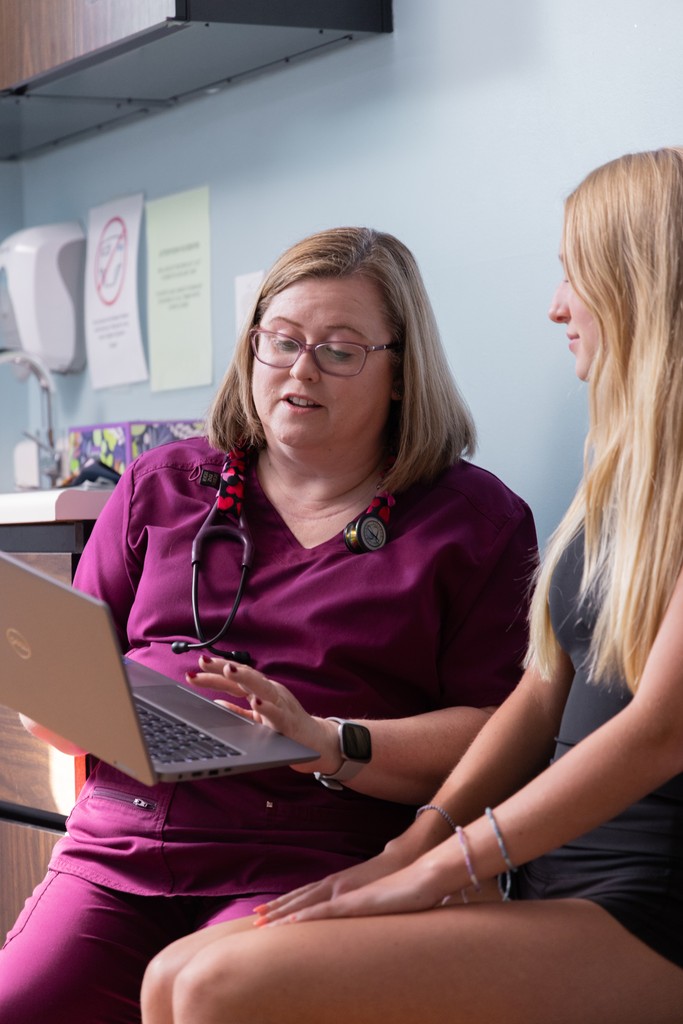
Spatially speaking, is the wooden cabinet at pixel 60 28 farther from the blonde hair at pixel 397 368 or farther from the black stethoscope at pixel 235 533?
the black stethoscope at pixel 235 533

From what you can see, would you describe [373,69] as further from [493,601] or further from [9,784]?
[9,784]

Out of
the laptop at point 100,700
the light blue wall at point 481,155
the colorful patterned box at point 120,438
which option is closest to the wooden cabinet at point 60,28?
the light blue wall at point 481,155

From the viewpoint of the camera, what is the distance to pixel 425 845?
4.30ft

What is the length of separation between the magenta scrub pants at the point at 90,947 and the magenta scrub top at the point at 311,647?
3 centimetres

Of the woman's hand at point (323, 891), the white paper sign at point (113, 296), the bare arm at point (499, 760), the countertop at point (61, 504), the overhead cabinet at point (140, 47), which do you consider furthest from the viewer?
the white paper sign at point (113, 296)

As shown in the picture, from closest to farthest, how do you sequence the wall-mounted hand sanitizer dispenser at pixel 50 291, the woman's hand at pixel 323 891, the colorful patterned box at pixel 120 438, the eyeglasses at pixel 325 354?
the woman's hand at pixel 323 891 < the eyeglasses at pixel 325 354 < the colorful patterned box at pixel 120 438 < the wall-mounted hand sanitizer dispenser at pixel 50 291

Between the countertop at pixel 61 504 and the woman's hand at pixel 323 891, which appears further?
the countertop at pixel 61 504

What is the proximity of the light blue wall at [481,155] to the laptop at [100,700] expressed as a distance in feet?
2.26

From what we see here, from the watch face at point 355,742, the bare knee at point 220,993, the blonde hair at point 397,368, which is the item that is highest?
the blonde hair at point 397,368

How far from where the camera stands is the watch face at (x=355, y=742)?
1.39 metres

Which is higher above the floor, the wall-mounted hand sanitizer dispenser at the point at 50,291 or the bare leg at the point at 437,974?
the wall-mounted hand sanitizer dispenser at the point at 50,291

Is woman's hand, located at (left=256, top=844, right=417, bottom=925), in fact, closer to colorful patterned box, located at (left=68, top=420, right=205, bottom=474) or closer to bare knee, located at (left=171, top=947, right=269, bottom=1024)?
bare knee, located at (left=171, top=947, right=269, bottom=1024)

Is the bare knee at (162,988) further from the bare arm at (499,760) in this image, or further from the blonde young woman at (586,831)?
the bare arm at (499,760)

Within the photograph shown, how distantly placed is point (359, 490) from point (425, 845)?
1.63ft
